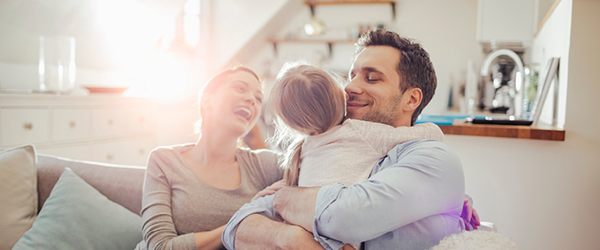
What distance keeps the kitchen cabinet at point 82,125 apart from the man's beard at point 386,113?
2.10 metres

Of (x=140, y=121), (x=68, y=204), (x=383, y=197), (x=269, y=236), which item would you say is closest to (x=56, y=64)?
(x=140, y=121)

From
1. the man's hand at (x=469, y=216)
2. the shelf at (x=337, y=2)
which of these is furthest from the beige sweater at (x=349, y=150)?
the shelf at (x=337, y=2)

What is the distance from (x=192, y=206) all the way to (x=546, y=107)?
200cm

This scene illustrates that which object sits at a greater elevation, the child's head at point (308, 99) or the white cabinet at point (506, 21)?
the white cabinet at point (506, 21)

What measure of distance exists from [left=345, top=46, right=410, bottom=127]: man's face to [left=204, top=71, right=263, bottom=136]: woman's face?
41cm

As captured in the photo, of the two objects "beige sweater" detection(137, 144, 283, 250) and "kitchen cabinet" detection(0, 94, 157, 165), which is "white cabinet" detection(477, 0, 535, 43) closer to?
"beige sweater" detection(137, 144, 283, 250)

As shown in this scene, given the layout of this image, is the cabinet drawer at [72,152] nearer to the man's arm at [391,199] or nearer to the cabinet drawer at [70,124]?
the cabinet drawer at [70,124]

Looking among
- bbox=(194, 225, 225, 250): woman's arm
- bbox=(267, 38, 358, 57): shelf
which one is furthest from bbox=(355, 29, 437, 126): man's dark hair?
bbox=(267, 38, 358, 57): shelf

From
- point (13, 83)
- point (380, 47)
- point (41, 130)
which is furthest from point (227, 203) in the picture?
point (13, 83)

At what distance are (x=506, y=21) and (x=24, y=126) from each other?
3238 millimetres

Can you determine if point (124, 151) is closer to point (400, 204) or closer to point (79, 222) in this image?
point (79, 222)

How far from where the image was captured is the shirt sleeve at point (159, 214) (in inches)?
43.9

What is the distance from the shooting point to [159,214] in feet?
3.83

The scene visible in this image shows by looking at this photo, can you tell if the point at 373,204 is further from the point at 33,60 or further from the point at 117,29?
the point at 117,29
